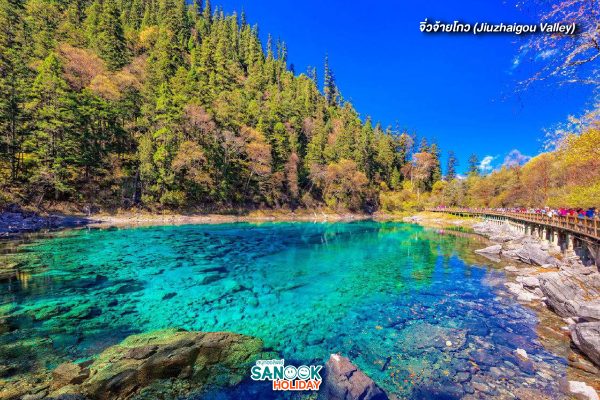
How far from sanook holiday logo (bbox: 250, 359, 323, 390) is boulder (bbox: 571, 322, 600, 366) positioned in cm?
663

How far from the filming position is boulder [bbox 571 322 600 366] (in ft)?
20.6

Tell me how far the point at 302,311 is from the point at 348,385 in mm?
5296

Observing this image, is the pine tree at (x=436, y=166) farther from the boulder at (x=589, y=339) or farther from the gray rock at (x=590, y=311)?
the boulder at (x=589, y=339)

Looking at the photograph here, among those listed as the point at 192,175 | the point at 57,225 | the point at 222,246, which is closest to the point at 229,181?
the point at 192,175

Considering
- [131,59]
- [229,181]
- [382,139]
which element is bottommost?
[229,181]

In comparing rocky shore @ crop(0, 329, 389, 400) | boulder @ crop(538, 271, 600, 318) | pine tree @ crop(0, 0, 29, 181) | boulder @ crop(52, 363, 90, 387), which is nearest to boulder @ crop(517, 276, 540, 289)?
boulder @ crop(538, 271, 600, 318)

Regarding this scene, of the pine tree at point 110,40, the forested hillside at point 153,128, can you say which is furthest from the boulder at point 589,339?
the pine tree at point 110,40

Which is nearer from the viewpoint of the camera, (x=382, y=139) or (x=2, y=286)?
(x=2, y=286)

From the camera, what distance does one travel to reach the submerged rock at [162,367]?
521 cm

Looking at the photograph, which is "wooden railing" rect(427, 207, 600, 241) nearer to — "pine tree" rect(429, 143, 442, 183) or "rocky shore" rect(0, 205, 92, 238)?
"rocky shore" rect(0, 205, 92, 238)

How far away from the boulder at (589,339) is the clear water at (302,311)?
748 mm

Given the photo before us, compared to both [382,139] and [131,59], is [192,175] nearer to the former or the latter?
[131,59]

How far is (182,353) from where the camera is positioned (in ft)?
21.2

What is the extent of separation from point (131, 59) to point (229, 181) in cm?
4232
